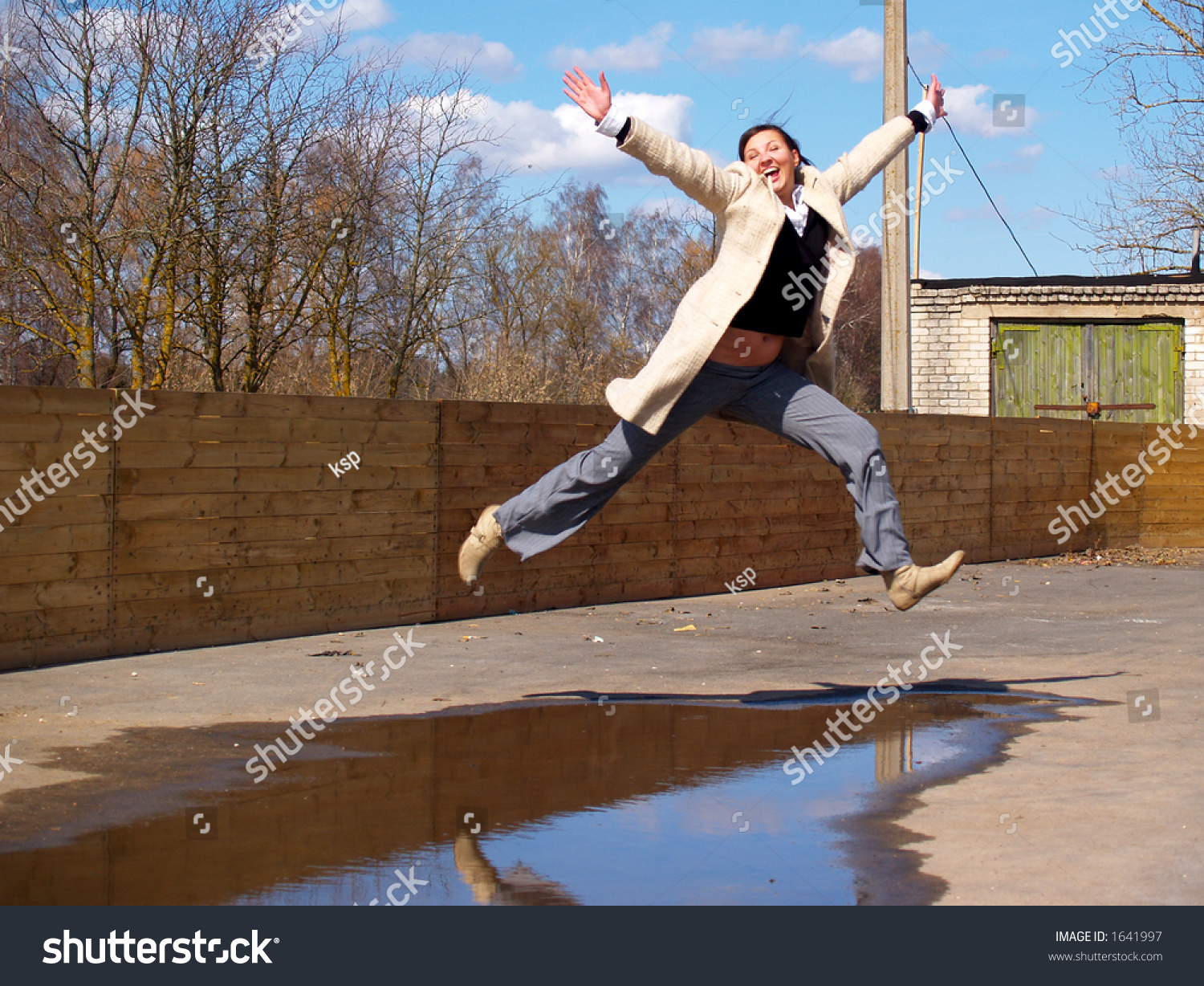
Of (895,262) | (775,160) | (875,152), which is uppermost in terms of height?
(895,262)

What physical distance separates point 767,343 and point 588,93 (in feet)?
4.43

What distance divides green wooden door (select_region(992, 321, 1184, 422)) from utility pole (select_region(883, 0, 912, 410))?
8.57 m

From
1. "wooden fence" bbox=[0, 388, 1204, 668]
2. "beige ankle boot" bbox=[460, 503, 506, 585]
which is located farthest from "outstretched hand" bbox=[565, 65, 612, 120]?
"wooden fence" bbox=[0, 388, 1204, 668]

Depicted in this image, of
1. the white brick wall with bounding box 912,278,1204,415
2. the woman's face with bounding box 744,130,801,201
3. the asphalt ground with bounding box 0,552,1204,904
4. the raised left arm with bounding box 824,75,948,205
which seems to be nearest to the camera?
the asphalt ground with bounding box 0,552,1204,904

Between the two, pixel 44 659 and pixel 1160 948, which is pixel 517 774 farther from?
pixel 44 659

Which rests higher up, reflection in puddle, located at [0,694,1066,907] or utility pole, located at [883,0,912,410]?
utility pole, located at [883,0,912,410]

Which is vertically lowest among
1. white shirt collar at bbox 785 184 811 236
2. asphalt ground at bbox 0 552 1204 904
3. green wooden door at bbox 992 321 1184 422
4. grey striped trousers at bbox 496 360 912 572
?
asphalt ground at bbox 0 552 1204 904

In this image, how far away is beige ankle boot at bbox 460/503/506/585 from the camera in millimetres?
5966

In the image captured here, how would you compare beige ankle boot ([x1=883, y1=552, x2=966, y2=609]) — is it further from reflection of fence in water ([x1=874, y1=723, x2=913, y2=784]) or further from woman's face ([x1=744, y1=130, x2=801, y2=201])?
woman's face ([x1=744, y1=130, x2=801, y2=201])

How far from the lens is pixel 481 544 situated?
5996mm

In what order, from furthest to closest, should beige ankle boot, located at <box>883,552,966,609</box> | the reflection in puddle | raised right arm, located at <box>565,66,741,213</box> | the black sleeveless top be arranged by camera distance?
the black sleeveless top
beige ankle boot, located at <box>883,552,966,609</box>
raised right arm, located at <box>565,66,741,213</box>
the reflection in puddle

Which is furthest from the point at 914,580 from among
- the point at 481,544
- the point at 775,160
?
the point at 481,544

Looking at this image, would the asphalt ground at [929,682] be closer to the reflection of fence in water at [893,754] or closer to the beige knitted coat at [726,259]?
the reflection of fence in water at [893,754]

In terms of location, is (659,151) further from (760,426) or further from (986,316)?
(986,316)
